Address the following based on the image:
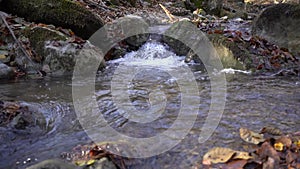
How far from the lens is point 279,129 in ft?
10.3

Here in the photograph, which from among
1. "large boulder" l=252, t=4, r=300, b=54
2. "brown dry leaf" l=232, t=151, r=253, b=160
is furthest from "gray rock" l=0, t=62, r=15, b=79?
"large boulder" l=252, t=4, r=300, b=54

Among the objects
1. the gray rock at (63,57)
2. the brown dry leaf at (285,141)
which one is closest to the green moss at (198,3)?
the gray rock at (63,57)

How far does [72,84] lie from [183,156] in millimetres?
3072

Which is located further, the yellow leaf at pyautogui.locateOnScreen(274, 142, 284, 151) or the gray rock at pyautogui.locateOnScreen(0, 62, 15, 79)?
the gray rock at pyautogui.locateOnScreen(0, 62, 15, 79)

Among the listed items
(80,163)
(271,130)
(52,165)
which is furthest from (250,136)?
(52,165)

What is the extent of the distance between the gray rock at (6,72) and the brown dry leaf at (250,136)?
4.36 meters

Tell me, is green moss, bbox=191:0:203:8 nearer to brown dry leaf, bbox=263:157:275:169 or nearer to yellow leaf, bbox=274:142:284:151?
yellow leaf, bbox=274:142:284:151

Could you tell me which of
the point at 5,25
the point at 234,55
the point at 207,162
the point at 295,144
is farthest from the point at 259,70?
the point at 5,25

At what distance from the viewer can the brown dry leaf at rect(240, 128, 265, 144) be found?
113 inches

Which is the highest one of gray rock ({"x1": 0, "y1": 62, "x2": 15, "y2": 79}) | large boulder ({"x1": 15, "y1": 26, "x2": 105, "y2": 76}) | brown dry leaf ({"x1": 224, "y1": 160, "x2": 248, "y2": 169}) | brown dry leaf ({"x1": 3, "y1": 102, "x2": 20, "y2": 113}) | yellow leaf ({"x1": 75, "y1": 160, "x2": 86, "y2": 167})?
large boulder ({"x1": 15, "y1": 26, "x2": 105, "y2": 76})

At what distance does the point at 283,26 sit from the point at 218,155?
6.03m

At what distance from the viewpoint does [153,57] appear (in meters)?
7.90

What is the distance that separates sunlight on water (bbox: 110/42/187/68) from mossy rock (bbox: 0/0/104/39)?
141cm

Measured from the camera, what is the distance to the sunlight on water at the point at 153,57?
7187mm
